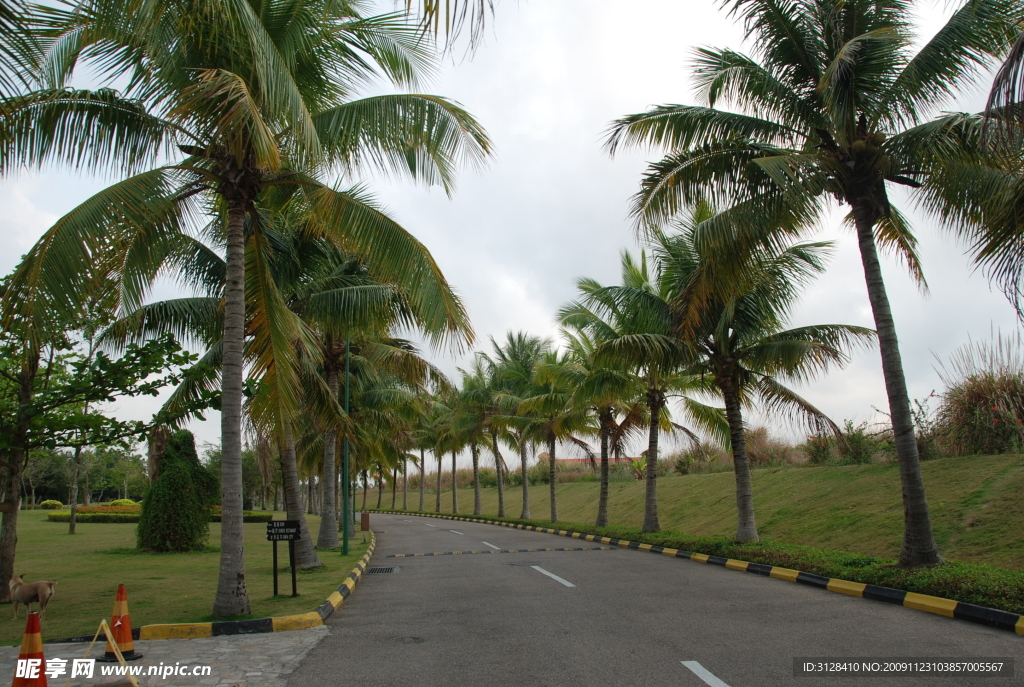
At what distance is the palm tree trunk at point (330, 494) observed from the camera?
1838 cm

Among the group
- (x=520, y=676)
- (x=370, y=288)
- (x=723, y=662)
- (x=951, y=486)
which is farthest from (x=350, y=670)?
(x=951, y=486)

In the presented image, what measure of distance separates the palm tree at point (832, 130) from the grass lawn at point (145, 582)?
8745 millimetres

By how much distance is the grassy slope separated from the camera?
12.4m

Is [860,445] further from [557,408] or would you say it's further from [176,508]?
[176,508]

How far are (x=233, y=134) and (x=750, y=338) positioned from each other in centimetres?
1174

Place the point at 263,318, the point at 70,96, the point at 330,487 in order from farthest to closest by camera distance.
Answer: the point at 330,487 → the point at 263,318 → the point at 70,96

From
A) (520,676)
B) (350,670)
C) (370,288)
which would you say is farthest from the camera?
(370,288)

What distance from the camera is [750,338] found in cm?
1534

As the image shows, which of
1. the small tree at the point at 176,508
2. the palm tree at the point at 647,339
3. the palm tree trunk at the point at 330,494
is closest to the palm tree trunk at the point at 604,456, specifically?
the palm tree at the point at 647,339

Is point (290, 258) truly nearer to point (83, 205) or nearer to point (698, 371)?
point (83, 205)

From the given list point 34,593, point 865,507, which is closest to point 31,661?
point 34,593

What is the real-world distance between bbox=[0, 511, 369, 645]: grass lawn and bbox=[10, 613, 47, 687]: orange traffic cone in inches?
139

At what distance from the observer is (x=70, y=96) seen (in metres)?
7.79

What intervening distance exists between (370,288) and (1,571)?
7.33 meters
